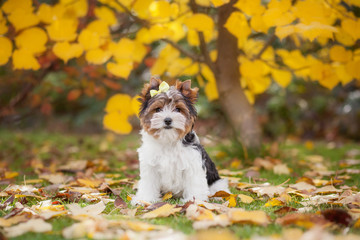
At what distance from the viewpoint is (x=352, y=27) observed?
4.17 metres

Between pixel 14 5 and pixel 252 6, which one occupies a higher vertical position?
pixel 14 5

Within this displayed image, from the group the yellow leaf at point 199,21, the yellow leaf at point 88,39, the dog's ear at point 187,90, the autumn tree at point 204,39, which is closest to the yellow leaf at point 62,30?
the autumn tree at point 204,39

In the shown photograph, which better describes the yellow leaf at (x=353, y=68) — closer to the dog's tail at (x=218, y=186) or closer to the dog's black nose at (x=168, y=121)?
the dog's tail at (x=218, y=186)

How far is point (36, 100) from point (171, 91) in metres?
5.91

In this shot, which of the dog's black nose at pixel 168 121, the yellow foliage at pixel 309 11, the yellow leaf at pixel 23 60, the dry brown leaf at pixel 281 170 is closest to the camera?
the dog's black nose at pixel 168 121

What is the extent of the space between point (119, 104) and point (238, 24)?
205 centimetres

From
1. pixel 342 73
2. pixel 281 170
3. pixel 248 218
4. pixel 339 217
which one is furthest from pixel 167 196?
pixel 342 73

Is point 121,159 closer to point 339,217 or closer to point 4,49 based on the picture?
point 4,49

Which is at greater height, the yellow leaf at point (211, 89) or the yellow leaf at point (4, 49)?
the yellow leaf at point (4, 49)

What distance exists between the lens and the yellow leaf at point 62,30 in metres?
4.61

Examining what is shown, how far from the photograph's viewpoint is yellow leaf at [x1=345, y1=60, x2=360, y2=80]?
4.54m

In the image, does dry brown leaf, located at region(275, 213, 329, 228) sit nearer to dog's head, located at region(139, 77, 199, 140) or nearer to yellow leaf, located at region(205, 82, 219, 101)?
dog's head, located at region(139, 77, 199, 140)

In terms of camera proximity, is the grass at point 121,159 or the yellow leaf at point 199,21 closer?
the grass at point 121,159

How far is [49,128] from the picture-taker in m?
12.8
